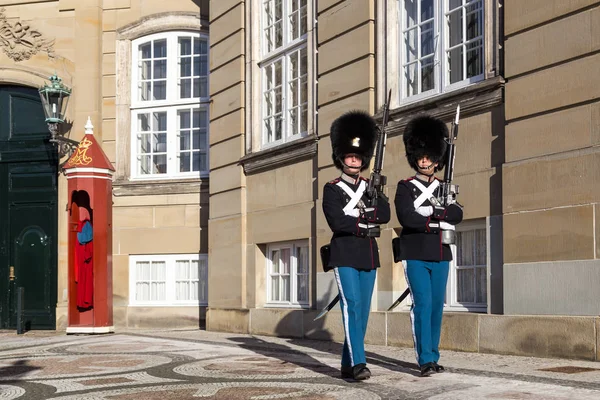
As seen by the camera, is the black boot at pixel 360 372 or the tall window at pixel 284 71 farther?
the tall window at pixel 284 71

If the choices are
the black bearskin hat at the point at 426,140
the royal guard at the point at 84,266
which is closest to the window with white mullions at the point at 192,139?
the royal guard at the point at 84,266

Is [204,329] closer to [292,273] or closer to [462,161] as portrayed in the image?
[292,273]

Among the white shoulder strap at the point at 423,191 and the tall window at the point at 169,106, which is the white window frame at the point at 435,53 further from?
the tall window at the point at 169,106

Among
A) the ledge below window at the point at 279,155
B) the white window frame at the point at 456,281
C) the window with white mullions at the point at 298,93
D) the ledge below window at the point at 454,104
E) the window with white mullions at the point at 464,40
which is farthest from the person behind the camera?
the window with white mullions at the point at 298,93

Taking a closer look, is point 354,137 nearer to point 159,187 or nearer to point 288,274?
point 288,274

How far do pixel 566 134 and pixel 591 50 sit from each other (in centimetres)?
70

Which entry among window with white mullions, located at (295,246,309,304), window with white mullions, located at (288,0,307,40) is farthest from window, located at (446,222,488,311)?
window with white mullions, located at (288,0,307,40)

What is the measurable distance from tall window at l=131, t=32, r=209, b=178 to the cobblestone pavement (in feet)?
18.7

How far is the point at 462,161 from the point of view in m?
9.37

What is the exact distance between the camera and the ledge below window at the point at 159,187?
15641 mm

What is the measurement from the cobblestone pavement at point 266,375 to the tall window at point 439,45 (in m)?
2.74

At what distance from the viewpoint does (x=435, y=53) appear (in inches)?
400

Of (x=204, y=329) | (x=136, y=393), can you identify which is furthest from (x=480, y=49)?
(x=204, y=329)

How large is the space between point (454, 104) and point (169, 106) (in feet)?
24.8
